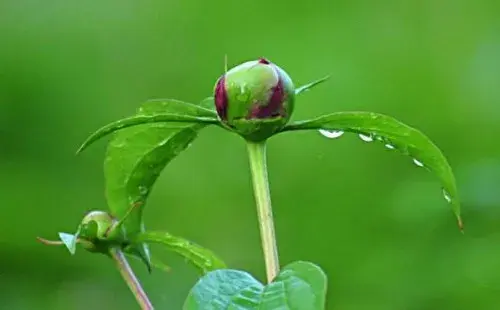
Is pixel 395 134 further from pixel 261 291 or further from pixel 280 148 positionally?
pixel 280 148

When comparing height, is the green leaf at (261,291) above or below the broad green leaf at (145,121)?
below

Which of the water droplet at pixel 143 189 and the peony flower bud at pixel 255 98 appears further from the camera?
the water droplet at pixel 143 189

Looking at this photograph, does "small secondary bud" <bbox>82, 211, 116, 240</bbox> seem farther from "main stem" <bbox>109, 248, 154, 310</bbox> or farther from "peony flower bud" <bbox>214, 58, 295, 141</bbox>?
"peony flower bud" <bbox>214, 58, 295, 141</bbox>

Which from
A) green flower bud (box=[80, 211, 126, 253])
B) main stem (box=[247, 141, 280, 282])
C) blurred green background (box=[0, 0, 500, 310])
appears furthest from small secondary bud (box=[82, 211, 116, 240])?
blurred green background (box=[0, 0, 500, 310])

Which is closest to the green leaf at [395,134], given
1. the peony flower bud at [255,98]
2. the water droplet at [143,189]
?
the peony flower bud at [255,98]

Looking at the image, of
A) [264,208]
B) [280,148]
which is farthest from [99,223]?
[280,148]

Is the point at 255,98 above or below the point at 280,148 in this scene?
above

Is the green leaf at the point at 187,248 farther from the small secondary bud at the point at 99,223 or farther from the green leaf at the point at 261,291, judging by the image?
the green leaf at the point at 261,291
